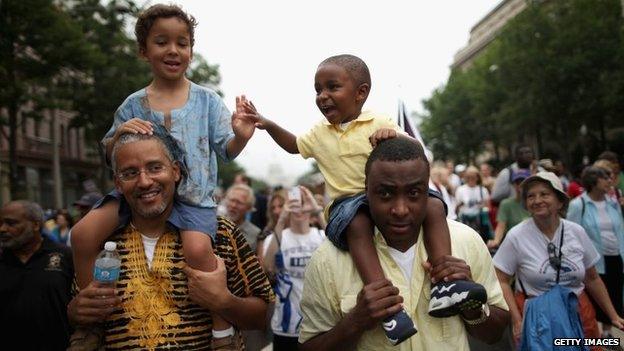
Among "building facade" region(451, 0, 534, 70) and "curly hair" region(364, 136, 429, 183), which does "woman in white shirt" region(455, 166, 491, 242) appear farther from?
"building facade" region(451, 0, 534, 70)

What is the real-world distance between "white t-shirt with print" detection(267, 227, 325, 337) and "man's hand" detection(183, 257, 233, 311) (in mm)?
2741

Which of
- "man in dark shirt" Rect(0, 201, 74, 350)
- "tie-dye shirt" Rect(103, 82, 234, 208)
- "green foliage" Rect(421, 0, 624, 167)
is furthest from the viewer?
"green foliage" Rect(421, 0, 624, 167)

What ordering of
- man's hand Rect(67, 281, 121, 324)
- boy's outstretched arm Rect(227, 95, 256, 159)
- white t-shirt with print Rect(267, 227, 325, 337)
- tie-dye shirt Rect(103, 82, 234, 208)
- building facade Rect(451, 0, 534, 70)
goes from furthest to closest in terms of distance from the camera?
1. building facade Rect(451, 0, 534, 70)
2. white t-shirt with print Rect(267, 227, 325, 337)
3. boy's outstretched arm Rect(227, 95, 256, 159)
4. tie-dye shirt Rect(103, 82, 234, 208)
5. man's hand Rect(67, 281, 121, 324)

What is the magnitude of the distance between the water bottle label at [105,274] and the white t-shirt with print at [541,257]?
10.6 ft

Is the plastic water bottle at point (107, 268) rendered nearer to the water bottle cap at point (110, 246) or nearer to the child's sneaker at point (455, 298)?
the water bottle cap at point (110, 246)

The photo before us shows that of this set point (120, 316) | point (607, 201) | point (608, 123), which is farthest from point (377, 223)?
point (608, 123)

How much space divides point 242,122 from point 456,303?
141 cm

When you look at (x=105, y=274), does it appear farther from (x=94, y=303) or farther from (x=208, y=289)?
(x=208, y=289)

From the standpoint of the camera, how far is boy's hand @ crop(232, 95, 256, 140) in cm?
304

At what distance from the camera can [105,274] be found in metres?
2.53

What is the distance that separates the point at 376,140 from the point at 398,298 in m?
0.78

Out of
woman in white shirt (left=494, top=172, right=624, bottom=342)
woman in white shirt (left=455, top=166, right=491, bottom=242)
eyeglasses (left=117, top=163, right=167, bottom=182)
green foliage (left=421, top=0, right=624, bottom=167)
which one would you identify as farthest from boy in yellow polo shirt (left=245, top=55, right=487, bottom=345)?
green foliage (left=421, top=0, right=624, bottom=167)

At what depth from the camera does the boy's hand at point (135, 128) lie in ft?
8.75

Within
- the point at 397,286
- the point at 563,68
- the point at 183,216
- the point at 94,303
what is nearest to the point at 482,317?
the point at 397,286
